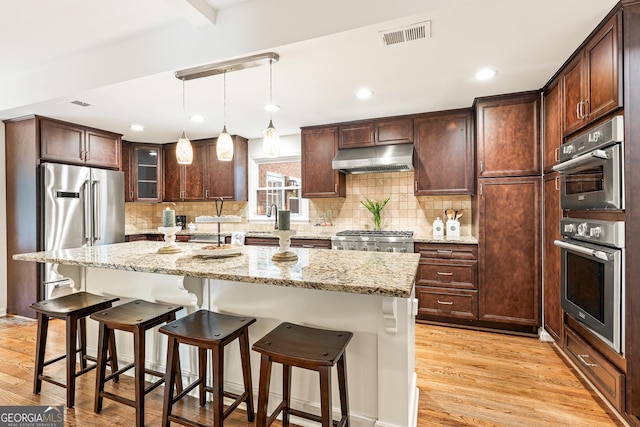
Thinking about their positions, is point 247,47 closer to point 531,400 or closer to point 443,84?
point 443,84

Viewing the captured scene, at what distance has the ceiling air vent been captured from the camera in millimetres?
1836

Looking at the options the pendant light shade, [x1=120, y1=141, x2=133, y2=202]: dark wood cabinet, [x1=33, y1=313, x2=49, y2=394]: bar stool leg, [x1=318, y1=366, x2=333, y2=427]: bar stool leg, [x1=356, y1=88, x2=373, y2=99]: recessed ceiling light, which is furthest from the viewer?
[x1=120, y1=141, x2=133, y2=202]: dark wood cabinet

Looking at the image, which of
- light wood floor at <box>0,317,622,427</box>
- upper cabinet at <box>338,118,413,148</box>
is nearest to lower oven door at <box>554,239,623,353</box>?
light wood floor at <box>0,317,622,427</box>

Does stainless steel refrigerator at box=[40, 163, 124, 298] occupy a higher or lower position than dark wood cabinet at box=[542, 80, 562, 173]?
lower

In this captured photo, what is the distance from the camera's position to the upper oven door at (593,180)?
5.65 feet

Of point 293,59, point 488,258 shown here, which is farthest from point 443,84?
point 488,258

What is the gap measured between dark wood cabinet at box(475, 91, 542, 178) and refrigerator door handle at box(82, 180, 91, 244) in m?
4.36

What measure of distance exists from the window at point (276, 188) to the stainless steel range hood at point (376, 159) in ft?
3.16

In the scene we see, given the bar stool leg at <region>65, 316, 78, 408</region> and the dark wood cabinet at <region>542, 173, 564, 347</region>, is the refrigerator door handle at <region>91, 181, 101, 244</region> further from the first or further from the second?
the dark wood cabinet at <region>542, 173, 564, 347</region>

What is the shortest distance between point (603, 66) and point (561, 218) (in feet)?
3.55

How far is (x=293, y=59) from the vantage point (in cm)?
222

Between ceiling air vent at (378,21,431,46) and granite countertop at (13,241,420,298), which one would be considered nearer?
granite countertop at (13,241,420,298)

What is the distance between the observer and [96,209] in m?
3.89

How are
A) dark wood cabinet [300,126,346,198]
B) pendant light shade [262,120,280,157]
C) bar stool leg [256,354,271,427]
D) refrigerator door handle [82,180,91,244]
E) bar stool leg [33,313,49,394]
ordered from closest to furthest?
bar stool leg [256,354,271,427], bar stool leg [33,313,49,394], pendant light shade [262,120,280,157], refrigerator door handle [82,180,91,244], dark wood cabinet [300,126,346,198]
